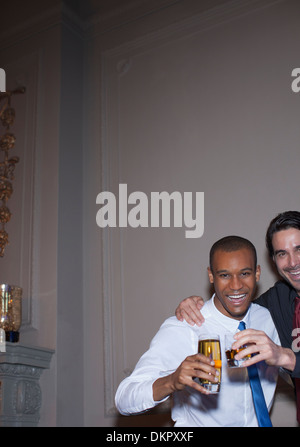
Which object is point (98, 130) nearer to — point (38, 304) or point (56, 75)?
point (56, 75)

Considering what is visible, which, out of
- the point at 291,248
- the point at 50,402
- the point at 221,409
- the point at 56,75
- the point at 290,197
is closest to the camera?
the point at 221,409

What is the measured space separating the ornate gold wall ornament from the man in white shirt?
2356 millimetres

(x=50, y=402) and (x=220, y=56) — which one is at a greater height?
(x=220, y=56)

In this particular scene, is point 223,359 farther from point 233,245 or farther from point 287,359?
point 233,245

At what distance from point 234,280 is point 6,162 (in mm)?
2763

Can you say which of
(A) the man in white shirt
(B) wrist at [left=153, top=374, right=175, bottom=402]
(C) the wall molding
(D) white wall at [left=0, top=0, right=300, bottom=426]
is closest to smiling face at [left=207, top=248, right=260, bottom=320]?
(A) the man in white shirt

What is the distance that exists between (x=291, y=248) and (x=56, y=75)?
2.72 metres

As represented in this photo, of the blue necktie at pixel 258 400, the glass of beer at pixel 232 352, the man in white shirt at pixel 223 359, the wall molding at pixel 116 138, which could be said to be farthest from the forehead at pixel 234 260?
the wall molding at pixel 116 138

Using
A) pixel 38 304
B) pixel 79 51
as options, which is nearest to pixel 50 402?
pixel 38 304

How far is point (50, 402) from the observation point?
3.77 metres

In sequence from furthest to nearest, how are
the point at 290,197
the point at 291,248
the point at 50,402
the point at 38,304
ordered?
1. the point at 38,304
2. the point at 50,402
3. the point at 290,197
4. the point at 291,248

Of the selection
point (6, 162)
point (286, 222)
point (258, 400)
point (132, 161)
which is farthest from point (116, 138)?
point (258, 400)

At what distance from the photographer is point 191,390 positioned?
7.72 feet

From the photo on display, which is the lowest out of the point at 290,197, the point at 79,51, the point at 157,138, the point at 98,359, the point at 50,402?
the point at 50,402
